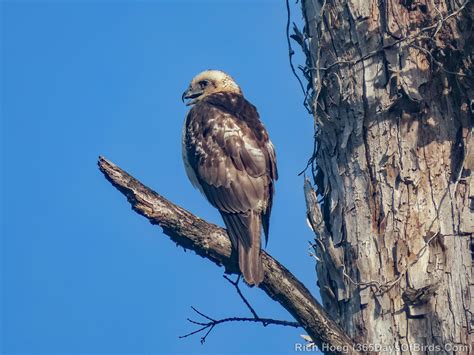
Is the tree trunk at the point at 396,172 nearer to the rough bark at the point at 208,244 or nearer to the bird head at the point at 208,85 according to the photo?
the rough bark at the point at 208,244

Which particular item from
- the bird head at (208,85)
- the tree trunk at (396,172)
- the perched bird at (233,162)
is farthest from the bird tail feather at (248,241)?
the bird head at (208,85)

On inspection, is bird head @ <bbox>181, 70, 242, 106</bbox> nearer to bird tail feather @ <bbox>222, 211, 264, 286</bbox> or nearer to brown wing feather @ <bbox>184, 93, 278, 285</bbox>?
brown wing feather @ <bbox>184, 93, 278, 285</bbox>

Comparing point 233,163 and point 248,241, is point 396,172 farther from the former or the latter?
point 233,163

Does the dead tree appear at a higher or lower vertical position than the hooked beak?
lower

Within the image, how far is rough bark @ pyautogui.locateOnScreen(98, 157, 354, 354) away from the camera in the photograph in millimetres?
4336

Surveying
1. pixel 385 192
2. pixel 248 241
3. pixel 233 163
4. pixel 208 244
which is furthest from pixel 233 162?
pixel 385 192

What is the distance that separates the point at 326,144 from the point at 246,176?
4.20ft

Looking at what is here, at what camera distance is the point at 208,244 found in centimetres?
473

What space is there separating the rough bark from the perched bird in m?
0.75

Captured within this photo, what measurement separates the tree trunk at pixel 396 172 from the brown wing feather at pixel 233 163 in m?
0.95

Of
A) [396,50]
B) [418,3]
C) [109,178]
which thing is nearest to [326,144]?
[396,50]

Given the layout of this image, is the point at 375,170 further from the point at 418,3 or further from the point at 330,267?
the point at 418,3

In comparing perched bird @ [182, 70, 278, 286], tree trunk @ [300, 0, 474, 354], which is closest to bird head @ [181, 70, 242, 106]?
perched bird @ [182, 70, 278, 286]

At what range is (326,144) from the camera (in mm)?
5031
